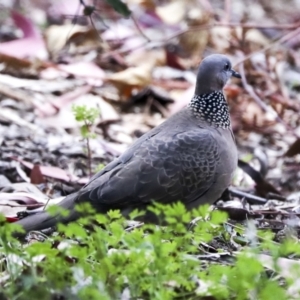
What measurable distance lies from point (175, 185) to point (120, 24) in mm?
4786

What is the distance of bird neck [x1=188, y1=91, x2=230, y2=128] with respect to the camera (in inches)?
178

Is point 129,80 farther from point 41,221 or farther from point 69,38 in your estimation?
point 41,221

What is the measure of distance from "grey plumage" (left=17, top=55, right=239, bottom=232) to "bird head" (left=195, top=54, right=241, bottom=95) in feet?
0.71

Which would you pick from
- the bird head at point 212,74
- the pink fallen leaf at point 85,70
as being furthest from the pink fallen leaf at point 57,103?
the bird head at point 212,74

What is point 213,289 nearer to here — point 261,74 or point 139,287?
point 139,287

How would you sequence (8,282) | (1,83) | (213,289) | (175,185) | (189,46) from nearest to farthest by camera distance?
(213,289), (8,282), (175,185), (1,83), (189,46)

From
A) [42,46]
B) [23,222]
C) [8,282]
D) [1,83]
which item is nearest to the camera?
[8,282]

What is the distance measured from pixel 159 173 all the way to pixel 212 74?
3.01ft

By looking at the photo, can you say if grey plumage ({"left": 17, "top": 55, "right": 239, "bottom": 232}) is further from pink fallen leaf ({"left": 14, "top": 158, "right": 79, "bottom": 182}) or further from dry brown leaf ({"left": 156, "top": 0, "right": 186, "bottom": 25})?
dry brown leaf ({"left": 156, "top": 0, "right": 186, "bottom": 25})

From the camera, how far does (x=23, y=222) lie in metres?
3.69

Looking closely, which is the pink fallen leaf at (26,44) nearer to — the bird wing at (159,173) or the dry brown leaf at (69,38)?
the dry brown leaf at (69,38)

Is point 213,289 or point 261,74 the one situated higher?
point 213,289

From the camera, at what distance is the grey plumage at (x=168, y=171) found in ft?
12.7

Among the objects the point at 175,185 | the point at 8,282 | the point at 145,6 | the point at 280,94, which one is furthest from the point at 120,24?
the point at 8,282
